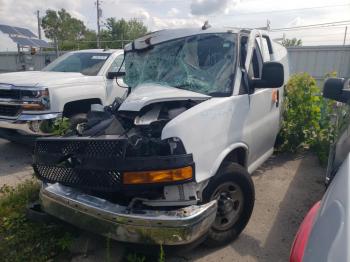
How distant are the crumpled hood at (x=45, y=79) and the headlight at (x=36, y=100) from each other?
Answer: 0.44ft

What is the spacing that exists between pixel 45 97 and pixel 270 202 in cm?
379

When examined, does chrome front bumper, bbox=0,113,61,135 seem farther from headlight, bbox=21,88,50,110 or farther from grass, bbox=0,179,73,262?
grass, bbox=0,179,73,262

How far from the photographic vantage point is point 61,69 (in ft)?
21.6

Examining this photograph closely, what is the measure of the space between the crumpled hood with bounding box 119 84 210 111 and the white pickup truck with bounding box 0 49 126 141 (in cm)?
258

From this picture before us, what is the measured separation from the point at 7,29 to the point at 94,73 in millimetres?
13679

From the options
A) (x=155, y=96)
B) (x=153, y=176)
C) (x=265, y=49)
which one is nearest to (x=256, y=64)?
(x=265, y=49)

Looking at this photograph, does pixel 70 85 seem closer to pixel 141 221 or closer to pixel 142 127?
pixel 142 127

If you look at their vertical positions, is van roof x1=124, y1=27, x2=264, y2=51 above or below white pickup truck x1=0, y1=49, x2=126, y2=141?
above

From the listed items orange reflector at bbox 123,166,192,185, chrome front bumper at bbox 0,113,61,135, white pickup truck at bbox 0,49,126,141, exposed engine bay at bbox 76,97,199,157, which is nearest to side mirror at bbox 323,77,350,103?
exposed engine bay at bbox 76,97,199,157

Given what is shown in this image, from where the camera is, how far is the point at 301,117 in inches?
225

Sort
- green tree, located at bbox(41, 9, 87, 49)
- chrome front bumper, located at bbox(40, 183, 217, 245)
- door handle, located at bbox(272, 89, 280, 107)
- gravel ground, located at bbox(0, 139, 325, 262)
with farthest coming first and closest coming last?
green tree, located at bbox(41, 9, 87, 49) < door handle, located at bbox(272, 89, 280, 107) < gravel ground, located at bbox(0, 139, 325, 262) < chrome front bumper, located at bbox(40, 183, 217, 245)

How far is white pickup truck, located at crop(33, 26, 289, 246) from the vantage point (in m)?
2.37

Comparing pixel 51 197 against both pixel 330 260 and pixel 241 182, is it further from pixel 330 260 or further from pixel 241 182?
pixel 330 260

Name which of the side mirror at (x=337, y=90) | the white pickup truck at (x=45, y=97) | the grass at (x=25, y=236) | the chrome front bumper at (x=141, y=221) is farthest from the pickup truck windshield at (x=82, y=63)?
the side mirror at (x=337, y=90)
